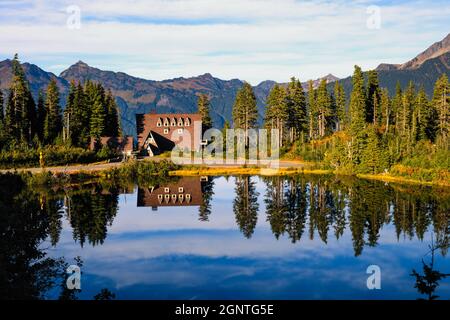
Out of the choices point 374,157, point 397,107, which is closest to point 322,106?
point 397,107

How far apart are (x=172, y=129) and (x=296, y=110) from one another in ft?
69.5

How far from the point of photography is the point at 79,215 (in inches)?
1407

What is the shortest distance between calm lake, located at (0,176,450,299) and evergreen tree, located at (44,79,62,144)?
2576 centimetres

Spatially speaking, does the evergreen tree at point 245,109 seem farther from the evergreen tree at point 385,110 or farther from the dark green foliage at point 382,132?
the evergreen tree at point 385,110

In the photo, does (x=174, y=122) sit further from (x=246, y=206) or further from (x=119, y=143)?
(x=246, y=206)

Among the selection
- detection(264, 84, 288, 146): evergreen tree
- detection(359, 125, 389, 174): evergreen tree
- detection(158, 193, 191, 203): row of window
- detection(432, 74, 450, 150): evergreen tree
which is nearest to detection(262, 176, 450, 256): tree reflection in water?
detection(158, 193, 191, 203): row of window

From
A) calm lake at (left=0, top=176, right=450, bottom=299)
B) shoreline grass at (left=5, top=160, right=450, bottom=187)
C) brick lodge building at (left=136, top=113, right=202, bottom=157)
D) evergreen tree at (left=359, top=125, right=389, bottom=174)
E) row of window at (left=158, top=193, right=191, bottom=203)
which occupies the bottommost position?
calm lake at (left=0, top=176, right=450, bottom=299)

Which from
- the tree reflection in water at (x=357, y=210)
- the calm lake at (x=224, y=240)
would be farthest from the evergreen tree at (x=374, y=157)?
the calm lake at (x=224, y=240)

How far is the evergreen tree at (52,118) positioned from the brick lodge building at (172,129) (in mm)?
12983

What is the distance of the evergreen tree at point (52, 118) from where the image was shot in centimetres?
7200

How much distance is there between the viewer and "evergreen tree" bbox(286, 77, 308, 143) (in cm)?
7988

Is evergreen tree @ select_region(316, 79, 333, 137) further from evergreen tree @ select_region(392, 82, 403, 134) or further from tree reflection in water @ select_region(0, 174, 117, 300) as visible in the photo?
Answer: tree reflection in water @ select_region(0, 174, 117, 300)
